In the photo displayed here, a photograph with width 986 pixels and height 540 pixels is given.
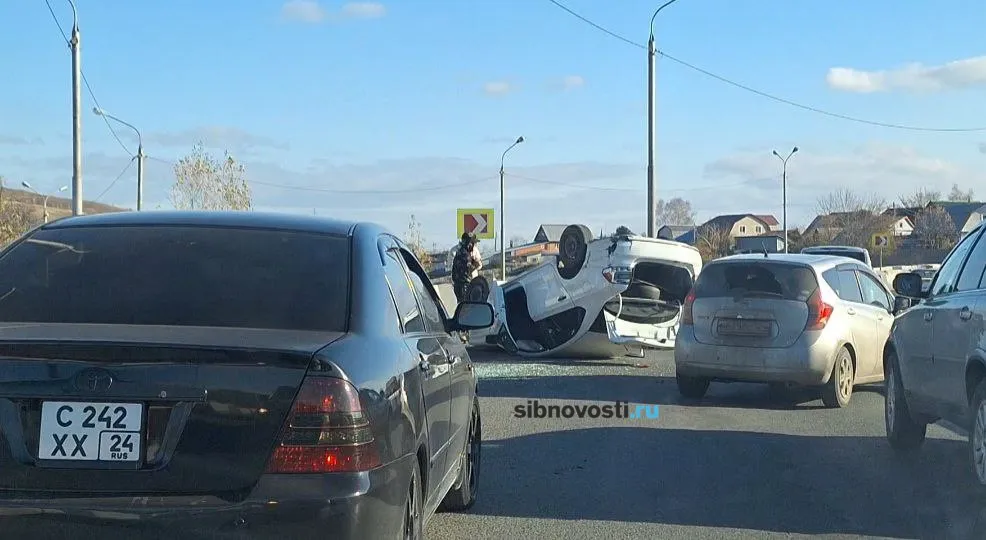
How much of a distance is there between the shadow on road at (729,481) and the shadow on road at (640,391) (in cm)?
188

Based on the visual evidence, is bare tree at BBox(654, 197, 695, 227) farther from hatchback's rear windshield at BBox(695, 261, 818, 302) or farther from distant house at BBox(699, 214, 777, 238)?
hatchback's rear windshield at BBox(695, 261, 818, 302)

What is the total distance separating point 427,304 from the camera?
5645 millimetres

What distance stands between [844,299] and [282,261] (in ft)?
27.1

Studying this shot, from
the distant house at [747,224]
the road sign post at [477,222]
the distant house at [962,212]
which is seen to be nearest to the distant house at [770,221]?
the distant house at [747,224]

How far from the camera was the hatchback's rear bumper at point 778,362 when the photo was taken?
10469mm

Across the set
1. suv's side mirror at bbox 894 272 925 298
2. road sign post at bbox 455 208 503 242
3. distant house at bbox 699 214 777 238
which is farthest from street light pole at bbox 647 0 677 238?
distant house at bbox 699 214 777 238

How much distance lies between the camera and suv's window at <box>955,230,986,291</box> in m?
7.10

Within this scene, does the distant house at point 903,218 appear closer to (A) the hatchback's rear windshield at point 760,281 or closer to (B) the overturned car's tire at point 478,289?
(B) the overturned car's tire at point 478,289

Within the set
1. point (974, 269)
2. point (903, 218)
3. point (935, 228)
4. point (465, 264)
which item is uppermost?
point (903, 218)

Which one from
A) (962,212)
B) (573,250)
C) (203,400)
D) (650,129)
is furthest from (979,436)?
(962,212)

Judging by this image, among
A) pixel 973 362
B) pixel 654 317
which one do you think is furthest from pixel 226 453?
pixel 654 317

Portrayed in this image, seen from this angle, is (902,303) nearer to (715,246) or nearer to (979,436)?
(979,436)

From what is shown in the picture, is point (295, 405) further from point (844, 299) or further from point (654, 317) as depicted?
point (654, 317)

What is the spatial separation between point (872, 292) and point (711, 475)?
564cm
